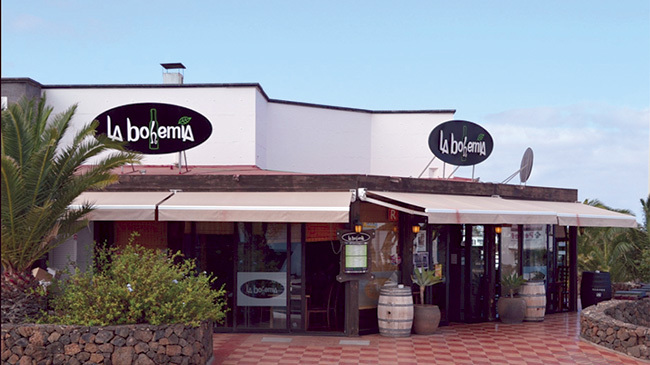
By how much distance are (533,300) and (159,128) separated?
888 cm

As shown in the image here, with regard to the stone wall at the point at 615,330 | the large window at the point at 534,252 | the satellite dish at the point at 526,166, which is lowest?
the stone wall at the point at 615,330

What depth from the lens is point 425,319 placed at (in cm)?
1354

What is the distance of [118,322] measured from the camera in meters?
10.1

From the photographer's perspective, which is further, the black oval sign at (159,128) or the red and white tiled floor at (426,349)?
the black oval sign at (159,128)

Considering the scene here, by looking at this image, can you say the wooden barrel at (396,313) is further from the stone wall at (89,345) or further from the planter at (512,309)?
the stone wall at (89,345)

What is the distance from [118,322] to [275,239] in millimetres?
4275

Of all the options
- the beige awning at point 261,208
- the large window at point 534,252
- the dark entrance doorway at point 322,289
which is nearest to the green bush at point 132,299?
the beige awning at point 261,208

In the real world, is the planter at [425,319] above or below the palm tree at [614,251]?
below

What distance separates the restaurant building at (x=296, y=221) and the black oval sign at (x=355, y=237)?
2cm

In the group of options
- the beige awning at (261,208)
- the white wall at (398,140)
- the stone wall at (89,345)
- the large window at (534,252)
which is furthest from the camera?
the white wall at (398,140)

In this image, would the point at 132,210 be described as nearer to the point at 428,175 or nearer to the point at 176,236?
the point at 176,236

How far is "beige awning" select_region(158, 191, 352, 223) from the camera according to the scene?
1223 centimetres

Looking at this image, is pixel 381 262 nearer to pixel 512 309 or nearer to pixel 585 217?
pixel 512 309

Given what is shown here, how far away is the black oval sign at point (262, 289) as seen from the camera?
1377 cm
